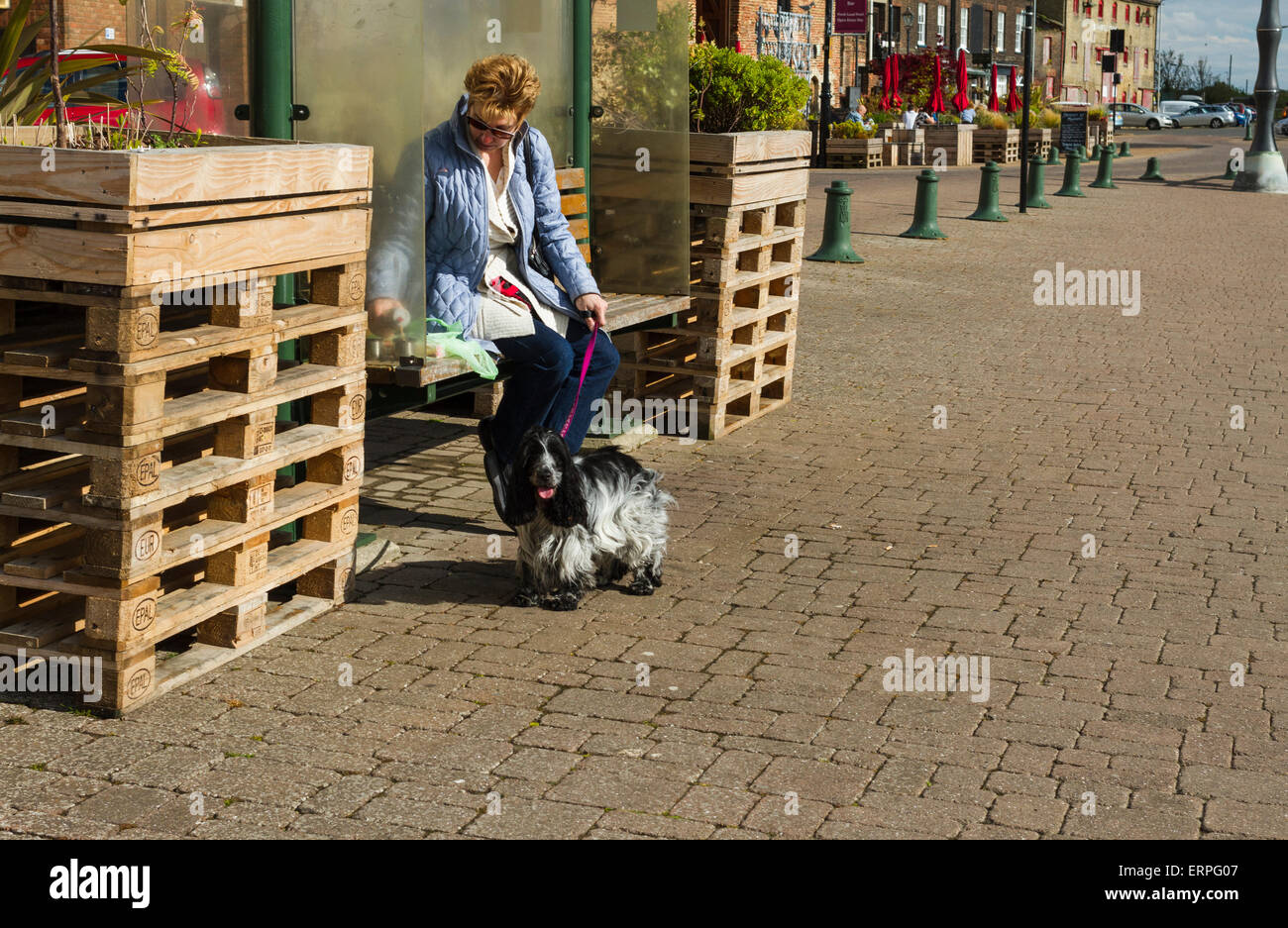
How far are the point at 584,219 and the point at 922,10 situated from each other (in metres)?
57.4

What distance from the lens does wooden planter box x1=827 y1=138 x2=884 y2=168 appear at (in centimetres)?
3669

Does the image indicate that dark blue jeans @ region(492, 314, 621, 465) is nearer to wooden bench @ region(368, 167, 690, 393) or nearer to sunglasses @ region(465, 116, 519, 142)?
wooden bench @ region(368, 167, 690, 393)

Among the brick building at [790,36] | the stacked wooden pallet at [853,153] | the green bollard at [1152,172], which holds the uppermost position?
the brick building at [790,36]

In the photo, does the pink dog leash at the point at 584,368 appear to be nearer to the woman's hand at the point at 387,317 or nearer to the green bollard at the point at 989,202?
the woman's hand at the point at 387,317

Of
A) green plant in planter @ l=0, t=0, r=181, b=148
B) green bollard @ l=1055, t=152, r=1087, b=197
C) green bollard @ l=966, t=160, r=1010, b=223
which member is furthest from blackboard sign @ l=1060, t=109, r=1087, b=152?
green plant in planter @ l=0, t=0, r=181, b=148

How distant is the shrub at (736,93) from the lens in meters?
9.20

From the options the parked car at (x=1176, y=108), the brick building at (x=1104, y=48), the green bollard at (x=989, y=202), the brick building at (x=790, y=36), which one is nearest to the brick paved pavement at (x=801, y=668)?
the green bollard at (x=989, y=202)

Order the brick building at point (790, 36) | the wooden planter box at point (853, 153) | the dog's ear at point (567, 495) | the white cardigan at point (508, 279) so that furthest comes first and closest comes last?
1. the brick building at point (790, 36)
2. the wooden planter box at point (853, 153)
3. the white cardigan at point (508, 279)
4. the dog's ear at point (567, 495)

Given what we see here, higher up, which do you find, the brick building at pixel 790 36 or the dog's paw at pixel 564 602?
the brick building at pixel 790 36

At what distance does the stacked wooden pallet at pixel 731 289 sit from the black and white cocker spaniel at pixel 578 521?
9.03 feet

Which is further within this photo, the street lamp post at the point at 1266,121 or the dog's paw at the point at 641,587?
the street lamp post at the point at 1266,121

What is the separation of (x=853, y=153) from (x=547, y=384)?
31586mm

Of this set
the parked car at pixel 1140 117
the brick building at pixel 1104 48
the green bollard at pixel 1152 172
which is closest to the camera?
the green bollard at pixel 1152 172

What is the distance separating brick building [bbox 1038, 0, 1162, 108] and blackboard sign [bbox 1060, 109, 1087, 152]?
3767 centimetres
